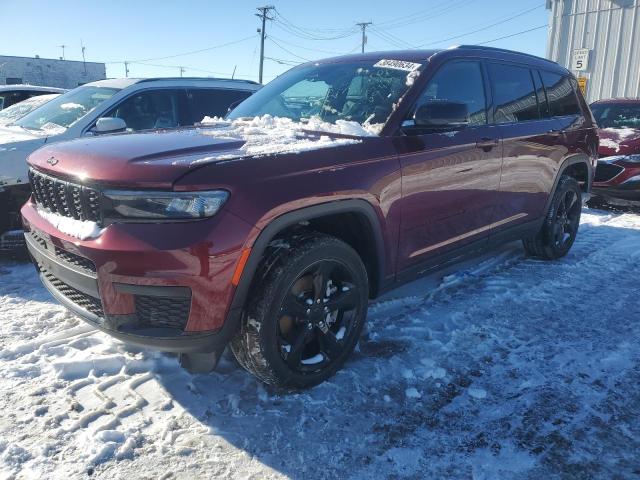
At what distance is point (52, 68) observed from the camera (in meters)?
51.6

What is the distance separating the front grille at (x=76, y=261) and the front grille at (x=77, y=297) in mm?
139

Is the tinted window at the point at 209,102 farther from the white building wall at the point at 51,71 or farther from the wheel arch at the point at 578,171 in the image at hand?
the white building wall at the point at 51,71

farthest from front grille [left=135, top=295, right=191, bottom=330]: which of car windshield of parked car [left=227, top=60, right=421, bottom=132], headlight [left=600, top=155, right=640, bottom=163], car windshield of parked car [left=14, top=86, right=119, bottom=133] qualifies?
headlight [left=600, top=155, right=640, bottom=163]

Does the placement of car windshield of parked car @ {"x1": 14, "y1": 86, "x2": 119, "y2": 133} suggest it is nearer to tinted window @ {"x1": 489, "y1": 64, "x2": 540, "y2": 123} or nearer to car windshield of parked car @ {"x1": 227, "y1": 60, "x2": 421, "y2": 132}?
car windshield of parked car @ {"x1": 227, "y1": 60, "x2": 421, "y2": 132}

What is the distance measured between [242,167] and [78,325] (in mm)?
1929

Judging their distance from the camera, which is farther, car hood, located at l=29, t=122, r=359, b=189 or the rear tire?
the rear tire

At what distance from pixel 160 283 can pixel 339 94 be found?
1966 millimetres

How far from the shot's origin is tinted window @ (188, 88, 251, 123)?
6.04 meters

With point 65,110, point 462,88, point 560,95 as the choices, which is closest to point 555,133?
point 560,95

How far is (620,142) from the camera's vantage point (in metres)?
7.86

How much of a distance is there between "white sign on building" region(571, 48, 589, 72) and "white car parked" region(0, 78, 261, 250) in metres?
14.2

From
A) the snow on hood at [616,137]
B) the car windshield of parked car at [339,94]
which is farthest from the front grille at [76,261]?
the snow on hood at [616,137]

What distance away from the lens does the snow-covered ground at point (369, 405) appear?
231 cm

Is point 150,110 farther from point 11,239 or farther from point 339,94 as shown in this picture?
point 339,94
